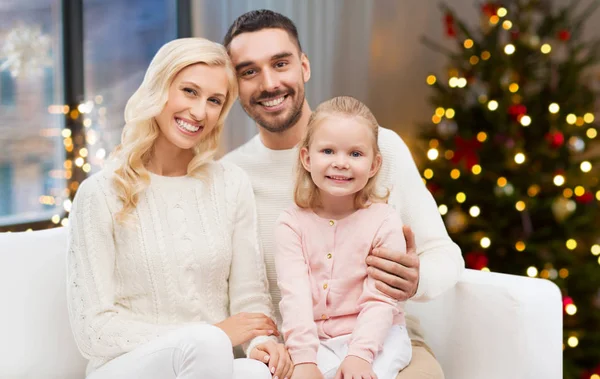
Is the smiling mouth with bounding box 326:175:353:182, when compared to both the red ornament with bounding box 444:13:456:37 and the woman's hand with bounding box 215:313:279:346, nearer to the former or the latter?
the woman's hand with bounding box 215:313:279:346

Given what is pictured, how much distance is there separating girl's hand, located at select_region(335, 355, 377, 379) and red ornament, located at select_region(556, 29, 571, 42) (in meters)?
2.17

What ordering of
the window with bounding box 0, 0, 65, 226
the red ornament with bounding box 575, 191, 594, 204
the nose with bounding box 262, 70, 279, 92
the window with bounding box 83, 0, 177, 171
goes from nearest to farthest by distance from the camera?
1. the nose with bounding box 262, 70, 279, 92
2. the red ornament with bounding box 575, 191, 594, 204
3. the window with bounding box 0, 0, 65, 226
4. the window with bounding box 83, 0, 177, 171

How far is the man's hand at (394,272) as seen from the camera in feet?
5.36

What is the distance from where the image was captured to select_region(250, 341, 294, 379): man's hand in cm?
157

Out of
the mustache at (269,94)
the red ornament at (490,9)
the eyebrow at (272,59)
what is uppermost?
the red ornament at (490,9)

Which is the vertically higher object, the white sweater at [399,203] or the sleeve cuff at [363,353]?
the white sweater at [399,203]

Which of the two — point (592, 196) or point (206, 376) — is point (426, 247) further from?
point (592, 196)

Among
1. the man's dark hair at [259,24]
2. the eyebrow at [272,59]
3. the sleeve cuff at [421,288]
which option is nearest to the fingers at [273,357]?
the sleeve cuff at [421,288]

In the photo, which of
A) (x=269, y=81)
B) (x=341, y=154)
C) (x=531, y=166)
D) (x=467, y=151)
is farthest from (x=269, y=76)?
(x=531, y=166)

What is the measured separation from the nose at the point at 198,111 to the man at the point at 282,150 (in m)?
0.29

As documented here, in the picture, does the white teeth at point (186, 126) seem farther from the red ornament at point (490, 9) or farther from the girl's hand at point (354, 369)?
the red ornament at point (490, 9)

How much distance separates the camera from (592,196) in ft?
10.0

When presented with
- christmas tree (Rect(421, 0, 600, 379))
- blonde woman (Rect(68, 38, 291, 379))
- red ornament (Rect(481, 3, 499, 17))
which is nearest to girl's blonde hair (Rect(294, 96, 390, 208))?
blonde woman (Rect(68, 38, 291, 379))

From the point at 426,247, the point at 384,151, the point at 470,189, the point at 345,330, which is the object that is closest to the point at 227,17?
the point at 470,189
